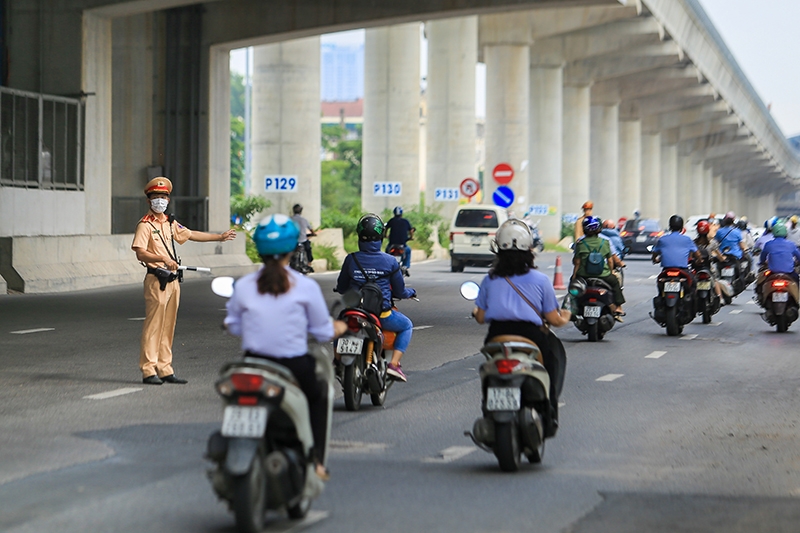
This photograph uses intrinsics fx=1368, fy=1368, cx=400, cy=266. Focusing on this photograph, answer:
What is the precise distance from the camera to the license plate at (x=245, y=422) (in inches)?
242

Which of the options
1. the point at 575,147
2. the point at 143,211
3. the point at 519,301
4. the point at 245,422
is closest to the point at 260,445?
the point at 245,422

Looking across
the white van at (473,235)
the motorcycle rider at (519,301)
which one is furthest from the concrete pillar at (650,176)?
the motorcycle rider at (519,301)

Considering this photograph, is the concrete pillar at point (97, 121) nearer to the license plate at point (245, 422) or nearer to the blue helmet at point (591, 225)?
the blue helmet at point (591, 225)

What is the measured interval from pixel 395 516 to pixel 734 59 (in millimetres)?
71459

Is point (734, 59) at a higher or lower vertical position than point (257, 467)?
higher

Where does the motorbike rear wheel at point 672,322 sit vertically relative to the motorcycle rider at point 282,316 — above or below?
below

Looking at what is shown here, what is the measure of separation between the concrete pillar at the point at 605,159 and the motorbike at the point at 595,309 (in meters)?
70.4

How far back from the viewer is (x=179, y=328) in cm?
1827

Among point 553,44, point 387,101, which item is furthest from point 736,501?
point 553,44

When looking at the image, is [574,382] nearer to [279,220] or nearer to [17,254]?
[279,220]

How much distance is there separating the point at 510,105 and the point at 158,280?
48539 millimetres

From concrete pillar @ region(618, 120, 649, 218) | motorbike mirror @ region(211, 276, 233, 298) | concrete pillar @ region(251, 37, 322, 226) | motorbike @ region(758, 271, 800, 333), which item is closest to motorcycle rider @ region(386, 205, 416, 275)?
concrete pillar @ region(251, 37, 322, 226)

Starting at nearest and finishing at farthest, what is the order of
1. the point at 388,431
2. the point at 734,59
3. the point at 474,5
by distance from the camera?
the point at 388,431 → the point at 474,5 → the point at 734,59

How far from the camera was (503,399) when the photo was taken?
8.02m
